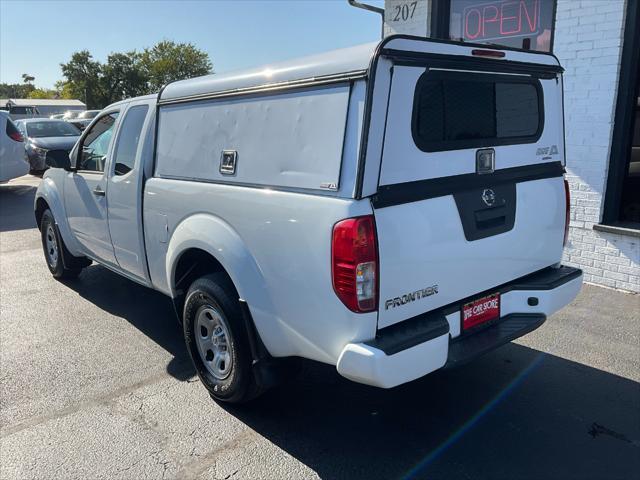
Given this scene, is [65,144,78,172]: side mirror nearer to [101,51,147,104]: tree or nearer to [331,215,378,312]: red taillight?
[331,215,378,312]: red taillight

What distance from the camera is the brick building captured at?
5.41 metres

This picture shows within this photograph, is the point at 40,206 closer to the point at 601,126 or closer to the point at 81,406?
the point at 81,406

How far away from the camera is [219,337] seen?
3.49 meters

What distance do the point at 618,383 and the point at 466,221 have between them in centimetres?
182

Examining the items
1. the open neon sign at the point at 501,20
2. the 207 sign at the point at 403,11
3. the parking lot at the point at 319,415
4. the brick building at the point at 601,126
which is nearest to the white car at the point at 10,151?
the parking lot at the point at 319,415

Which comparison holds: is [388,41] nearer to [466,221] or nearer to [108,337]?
[466,221]

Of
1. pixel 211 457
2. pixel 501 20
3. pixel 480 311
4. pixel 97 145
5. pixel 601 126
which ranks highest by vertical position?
pixel 501 20

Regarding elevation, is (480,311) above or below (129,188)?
below

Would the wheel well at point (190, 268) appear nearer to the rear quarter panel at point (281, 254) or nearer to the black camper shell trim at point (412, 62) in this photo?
the rear quarter panel at point (281, 254)

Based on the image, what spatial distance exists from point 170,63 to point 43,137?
54467mm

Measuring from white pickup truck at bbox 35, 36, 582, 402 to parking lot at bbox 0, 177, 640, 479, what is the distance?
38 cm

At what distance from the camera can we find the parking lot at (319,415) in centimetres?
295

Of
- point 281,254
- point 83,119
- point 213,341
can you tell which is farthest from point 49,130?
point 281,254

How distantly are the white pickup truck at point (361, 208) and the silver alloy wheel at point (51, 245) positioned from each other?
2526 mm
